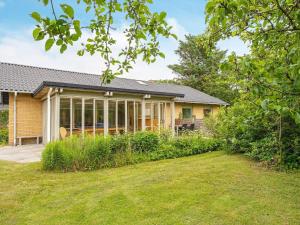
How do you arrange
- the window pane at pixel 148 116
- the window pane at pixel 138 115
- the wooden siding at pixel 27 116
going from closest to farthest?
the wooden siding at pixel 27 116, the window pane at pixel 138 115, the window pane at pixel 148 116

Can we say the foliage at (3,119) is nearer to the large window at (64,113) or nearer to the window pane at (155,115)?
the large window at (64,113)

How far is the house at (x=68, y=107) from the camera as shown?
11.2 meters

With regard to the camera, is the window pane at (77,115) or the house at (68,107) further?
the window pane at (77,115)

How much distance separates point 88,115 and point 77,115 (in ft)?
1.74

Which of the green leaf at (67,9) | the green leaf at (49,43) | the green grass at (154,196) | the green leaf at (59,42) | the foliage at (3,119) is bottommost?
the green grass at (154,196)

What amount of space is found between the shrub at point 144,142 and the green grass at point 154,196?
1.66 meters

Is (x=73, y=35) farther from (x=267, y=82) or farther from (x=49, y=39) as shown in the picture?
(x=267, y=82)

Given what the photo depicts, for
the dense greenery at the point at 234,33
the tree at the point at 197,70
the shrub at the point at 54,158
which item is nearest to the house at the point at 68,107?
the shrub at the point at 54,158

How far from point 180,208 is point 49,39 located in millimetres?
3134

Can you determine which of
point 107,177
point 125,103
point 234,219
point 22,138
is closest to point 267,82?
point 234,219

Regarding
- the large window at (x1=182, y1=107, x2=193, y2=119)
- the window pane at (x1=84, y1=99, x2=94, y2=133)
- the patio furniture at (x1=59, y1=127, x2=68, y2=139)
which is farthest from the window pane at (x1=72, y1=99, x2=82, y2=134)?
the large window at (x1=182, y1=107, x2=193, y2=119)

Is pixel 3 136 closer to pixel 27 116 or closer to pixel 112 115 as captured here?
pixel 27 116

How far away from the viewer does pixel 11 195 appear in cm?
477

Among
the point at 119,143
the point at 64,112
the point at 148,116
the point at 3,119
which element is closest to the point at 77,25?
the point at 119,143
